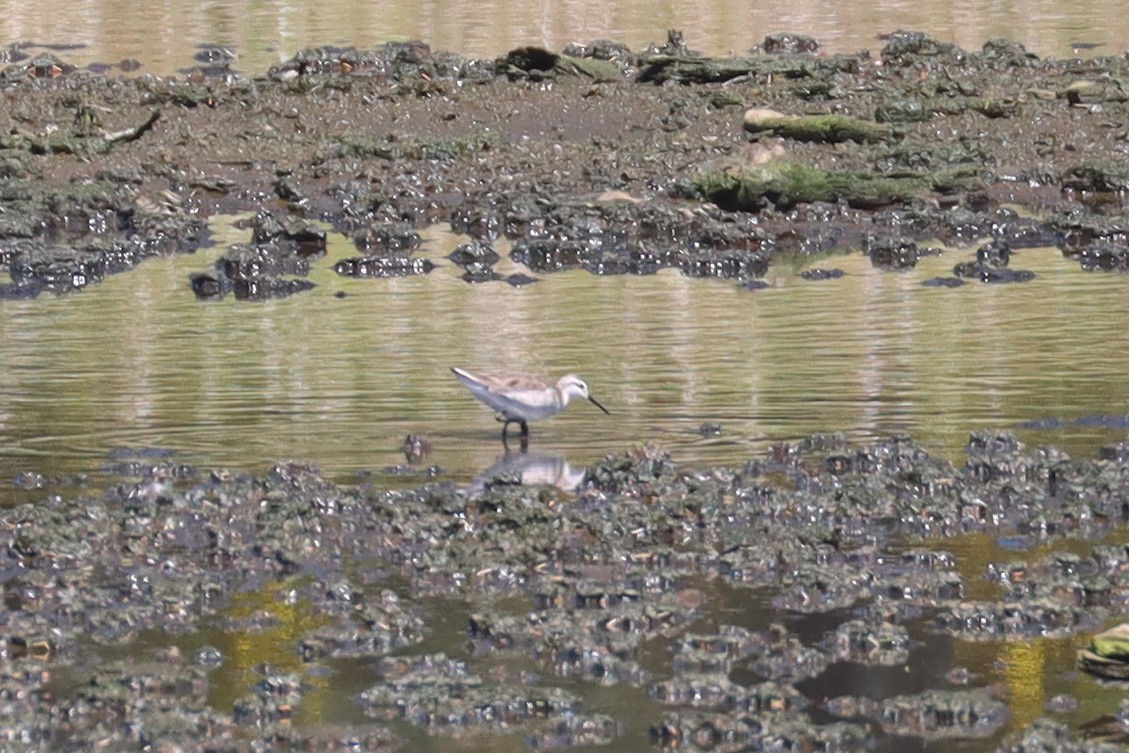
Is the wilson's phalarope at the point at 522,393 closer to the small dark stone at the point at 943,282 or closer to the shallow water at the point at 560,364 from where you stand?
the shallow water at the point at 560,364

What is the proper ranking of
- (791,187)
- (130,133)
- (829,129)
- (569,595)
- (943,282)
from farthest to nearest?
1. (130,133)
2. (829,129)
3. (791,187)
4. (943,282)
5. (569,595)

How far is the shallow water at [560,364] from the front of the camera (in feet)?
39.1

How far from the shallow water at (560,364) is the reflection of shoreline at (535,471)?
45 mm

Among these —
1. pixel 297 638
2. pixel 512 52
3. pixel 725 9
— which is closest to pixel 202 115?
pixel 512 52

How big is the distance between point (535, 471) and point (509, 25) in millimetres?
23817

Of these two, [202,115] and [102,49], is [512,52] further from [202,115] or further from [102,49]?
[102,49]

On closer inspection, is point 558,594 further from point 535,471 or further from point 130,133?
point 130,133

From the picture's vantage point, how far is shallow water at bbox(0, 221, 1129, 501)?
11914mm

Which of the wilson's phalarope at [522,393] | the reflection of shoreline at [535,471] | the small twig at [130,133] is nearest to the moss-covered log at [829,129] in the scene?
the small twig at [130,133]

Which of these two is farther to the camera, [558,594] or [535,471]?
[535,471]

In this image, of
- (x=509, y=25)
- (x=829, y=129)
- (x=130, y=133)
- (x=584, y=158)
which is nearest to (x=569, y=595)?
(x=584, y=158)

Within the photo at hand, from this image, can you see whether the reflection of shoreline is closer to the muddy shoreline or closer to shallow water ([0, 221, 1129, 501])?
shallow water ([0, 221, 1129, 501])

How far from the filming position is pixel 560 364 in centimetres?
1403

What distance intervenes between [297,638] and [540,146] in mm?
13979
